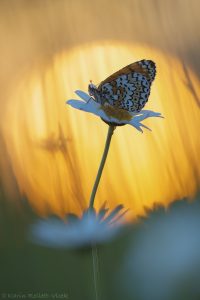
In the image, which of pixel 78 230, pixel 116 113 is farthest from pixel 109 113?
pixel 78 230

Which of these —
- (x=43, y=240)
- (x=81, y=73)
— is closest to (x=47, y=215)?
(x=43, y=240)

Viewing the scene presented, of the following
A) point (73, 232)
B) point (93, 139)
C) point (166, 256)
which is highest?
point (93, 139)

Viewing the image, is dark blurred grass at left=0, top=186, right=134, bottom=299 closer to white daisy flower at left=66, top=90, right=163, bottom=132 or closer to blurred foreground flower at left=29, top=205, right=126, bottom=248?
blurred foreground flower at left=29, top=205, right=126, bottom=248

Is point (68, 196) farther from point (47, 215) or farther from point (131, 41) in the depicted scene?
point (131, 41)

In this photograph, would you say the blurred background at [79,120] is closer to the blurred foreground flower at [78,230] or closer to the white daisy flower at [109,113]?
the blurred foreground flower at [78,230]

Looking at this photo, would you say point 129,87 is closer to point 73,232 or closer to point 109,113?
point 109,113

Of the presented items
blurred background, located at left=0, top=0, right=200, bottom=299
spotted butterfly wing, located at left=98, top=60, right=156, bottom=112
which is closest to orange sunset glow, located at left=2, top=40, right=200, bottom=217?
blurred background, located at left=0, top=0, right=200, bottom=299
